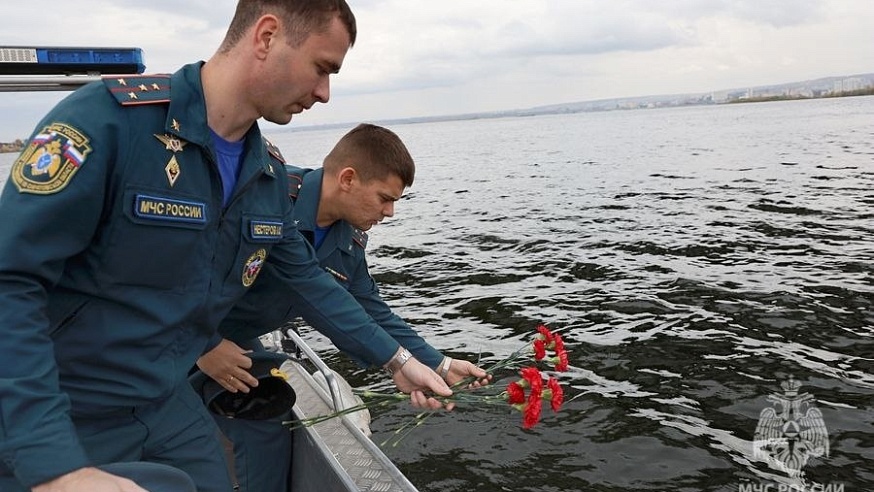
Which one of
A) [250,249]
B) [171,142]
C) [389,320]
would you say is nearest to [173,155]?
[171,142]

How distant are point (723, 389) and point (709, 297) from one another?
9.97 feet

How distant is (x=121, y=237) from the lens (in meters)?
1.93

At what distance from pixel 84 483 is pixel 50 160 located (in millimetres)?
791

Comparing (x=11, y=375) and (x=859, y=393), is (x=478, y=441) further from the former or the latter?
(x=11, y=375)

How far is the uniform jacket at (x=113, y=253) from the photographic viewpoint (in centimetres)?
158

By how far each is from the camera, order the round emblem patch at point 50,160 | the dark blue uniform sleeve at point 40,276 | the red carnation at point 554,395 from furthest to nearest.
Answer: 1. the red carnation at point 554,395
2. the round emblem patch at point 50,160
3. the dark blue uniform sleeve at point 40,276

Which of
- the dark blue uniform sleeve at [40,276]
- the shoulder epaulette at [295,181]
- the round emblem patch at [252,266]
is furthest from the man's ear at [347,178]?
the dark blue uniform sleeve at [40,276]

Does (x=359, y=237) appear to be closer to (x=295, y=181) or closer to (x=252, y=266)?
(x=295, y=181)

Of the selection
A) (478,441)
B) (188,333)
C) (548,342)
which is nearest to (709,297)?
(478,441)

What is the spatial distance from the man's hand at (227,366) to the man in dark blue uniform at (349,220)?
1.46ft

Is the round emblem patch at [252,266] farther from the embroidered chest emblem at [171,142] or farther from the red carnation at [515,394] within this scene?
the red carnation at [515,394]

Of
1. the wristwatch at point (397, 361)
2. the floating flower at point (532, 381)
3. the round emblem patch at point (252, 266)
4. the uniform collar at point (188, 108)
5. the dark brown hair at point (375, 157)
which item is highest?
the uniform collar at point (188, 108)

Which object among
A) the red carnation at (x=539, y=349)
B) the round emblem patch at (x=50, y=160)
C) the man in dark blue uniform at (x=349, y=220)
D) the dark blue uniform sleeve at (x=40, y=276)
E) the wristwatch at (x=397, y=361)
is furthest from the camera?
the man in dark blue uniform at (x=349, y=220)

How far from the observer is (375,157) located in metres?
3.83
